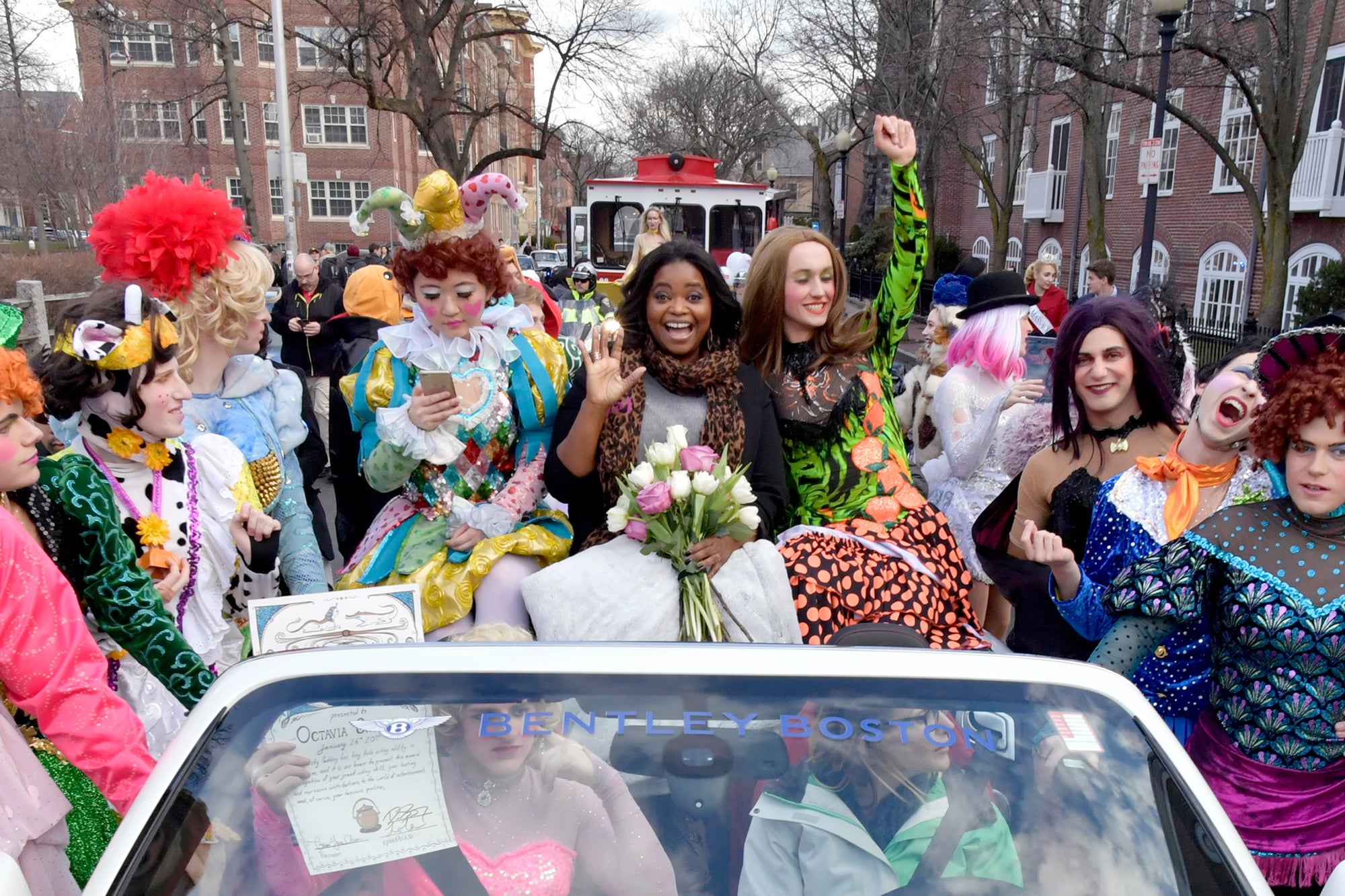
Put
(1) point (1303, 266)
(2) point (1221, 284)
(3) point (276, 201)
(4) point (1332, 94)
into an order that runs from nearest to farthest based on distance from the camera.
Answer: (4) point (1332, 94) → (1) point (1303, 266) → (2) point (1221, 284) → (3) point (276, 201)

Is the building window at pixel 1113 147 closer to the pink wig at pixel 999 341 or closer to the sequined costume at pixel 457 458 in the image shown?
the pink wig at pixel 999 341

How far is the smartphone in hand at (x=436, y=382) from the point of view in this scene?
2783 mm

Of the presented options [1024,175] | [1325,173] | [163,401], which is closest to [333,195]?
[1024,175]

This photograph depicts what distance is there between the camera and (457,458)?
3.13m

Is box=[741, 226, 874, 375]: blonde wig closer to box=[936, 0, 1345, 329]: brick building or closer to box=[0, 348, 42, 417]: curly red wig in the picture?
box=[0, 348, 42, 417]: curly red wig

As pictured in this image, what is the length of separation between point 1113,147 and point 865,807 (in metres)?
25.6

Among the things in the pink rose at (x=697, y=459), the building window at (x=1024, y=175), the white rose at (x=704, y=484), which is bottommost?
the white rose at (x=704, y=484)

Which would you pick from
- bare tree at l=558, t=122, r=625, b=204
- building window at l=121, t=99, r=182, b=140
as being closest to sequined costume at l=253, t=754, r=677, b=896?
building window at l=121, t=99, r=182, b=140

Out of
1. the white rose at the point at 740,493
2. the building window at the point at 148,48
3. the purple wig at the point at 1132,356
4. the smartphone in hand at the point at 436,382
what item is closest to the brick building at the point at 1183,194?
the purple wig at the point at 1132,356

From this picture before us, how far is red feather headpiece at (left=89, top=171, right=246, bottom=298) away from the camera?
290cm

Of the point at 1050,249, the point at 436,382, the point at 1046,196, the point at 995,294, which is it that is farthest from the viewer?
the point at 1050,249

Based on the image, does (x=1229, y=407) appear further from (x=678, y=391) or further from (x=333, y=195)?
(x=333, y=195)

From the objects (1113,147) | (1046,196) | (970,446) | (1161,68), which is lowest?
(970,446)

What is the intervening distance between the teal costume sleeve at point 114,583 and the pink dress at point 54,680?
0.29 metres
